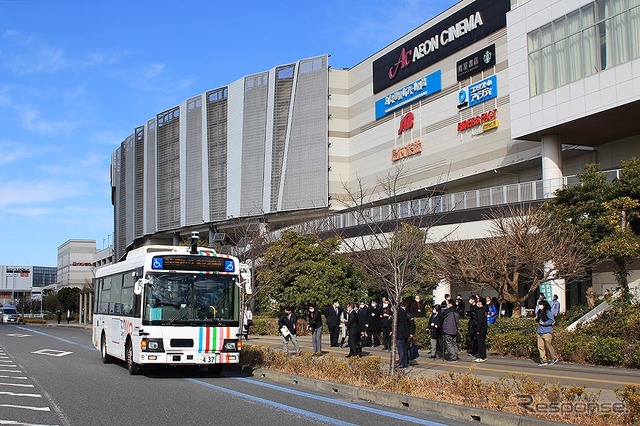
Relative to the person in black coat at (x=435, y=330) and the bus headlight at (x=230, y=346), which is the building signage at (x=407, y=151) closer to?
the person in black coat at (x=435, y=330)

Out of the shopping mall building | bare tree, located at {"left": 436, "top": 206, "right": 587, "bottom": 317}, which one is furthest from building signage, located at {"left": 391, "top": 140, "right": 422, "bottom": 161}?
bare tree, located at {"left": 436, "top": 206, "right": 587, "bottom": 317}

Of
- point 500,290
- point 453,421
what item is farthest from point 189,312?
point 500,290

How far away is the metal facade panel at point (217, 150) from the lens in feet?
220

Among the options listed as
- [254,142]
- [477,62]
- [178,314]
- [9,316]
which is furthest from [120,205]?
[178,314]

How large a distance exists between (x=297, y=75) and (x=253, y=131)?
6.58 metres

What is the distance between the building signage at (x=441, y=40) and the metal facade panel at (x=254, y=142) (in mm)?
12377

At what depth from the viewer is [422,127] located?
4844 cm

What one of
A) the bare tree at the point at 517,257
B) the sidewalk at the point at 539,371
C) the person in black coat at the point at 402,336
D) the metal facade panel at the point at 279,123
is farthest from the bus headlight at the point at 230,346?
the metal facade panel at the point at 279,123

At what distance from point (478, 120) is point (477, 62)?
363 cm

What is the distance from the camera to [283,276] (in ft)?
125

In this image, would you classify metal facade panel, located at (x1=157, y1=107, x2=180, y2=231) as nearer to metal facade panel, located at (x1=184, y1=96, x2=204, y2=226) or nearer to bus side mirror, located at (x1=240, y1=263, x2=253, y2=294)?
metal facade panel, located at (x1=184, y1=96, x2=204, y2=226)

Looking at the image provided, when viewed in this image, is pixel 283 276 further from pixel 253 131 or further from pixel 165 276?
pixel 253 131

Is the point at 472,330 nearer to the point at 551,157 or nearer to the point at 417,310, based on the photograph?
the point at 417,310

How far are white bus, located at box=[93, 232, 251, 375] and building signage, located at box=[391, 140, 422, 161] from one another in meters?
33.7
